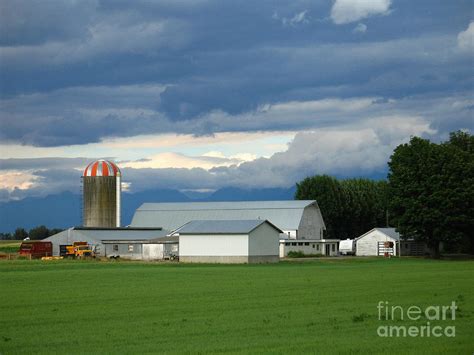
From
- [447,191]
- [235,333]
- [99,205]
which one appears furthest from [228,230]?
[235,333]

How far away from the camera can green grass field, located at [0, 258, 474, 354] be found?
867 inches

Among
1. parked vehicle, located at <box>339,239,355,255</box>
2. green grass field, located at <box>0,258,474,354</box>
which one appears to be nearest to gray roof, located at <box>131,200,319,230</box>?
parked vehicle, located at <box>339,239,355,255</box>

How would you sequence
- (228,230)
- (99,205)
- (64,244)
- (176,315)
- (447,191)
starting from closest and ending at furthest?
(176,315) < (228,230) < (447,191) < (64,244) < (99,205)

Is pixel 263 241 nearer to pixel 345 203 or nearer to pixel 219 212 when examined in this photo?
pixel 219 212

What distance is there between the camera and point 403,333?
2389cm

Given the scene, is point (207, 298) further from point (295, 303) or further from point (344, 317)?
point (344, 317)

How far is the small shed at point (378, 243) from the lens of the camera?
113000 mm

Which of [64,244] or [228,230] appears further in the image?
[64,244]

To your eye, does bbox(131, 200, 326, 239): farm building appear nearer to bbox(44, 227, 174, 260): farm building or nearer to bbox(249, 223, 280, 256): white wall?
bbox(44, 227, 174, 260): farm building

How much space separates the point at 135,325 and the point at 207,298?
9598 millimetres

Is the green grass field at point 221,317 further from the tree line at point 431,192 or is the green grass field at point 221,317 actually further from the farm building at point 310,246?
the farm building at point 310,246

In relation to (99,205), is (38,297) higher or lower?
lower

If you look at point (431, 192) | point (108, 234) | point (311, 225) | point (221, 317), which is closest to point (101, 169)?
point (108, 234)

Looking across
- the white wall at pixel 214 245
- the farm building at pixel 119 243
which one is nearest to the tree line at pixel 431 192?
the white wall at pixel 214 245
